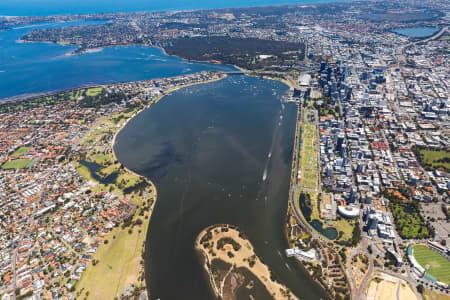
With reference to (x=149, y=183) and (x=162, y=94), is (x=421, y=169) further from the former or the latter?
(x=162, y=94)

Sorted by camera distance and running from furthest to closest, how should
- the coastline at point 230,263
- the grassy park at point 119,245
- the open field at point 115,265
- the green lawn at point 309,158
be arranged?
the green lawn at point 309,158 → the grassy park at point 119,245 → the open field at point 115,265 → the coastline at point 230,263

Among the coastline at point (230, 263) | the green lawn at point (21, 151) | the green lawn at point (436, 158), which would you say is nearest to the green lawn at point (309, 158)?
the coastline at point (230, 263)

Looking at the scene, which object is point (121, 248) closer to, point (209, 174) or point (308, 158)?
point (209, 174)

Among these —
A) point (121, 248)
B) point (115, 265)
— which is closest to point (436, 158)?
point (121, 248)

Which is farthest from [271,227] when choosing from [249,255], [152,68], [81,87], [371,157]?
[152,68]

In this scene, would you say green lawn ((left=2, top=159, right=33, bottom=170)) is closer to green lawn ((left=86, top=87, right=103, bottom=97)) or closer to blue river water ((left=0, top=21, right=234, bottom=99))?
green lawn ((left=86, top=87, right=103, bottom=97))

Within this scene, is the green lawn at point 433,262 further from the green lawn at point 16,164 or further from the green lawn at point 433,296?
the green lawn at point 16,164
